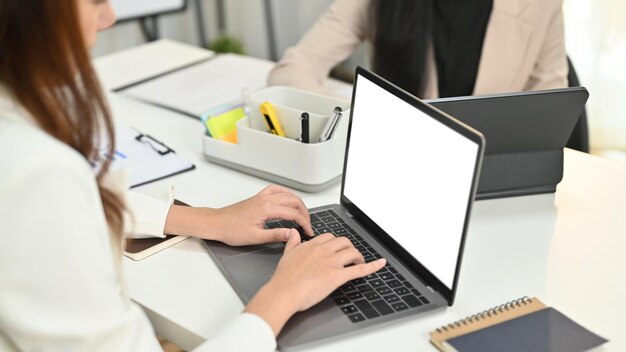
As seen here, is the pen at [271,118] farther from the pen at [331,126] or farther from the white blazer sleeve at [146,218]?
the white blazer sleeve at [146,218]

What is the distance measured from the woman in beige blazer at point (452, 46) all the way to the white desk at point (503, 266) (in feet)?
1.62

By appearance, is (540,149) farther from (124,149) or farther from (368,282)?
(124,149)

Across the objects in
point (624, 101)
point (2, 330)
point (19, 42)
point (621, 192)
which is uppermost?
point (19, 42)

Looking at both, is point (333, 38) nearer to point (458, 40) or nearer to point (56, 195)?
point (458, 40)

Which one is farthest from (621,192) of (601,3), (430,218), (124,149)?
(601,3)

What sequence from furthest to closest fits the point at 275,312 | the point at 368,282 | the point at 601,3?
1. the point at 601,3
2. the point at 368,282
3. the point at 275,312

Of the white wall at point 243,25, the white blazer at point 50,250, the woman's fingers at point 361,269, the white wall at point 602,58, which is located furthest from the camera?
the white wall at point 243,25

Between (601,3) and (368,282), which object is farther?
(601,3)

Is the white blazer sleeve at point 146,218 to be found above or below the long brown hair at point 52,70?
below

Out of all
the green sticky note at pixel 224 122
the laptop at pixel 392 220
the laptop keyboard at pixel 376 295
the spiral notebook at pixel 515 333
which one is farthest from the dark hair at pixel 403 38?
the spiral notebook at pixel 515 333

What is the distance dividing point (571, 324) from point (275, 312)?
36 centimetres

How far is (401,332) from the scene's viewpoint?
851 mm

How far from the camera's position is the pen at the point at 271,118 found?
131cm

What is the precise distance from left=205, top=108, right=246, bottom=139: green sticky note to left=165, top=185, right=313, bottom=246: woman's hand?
1.02 ft
